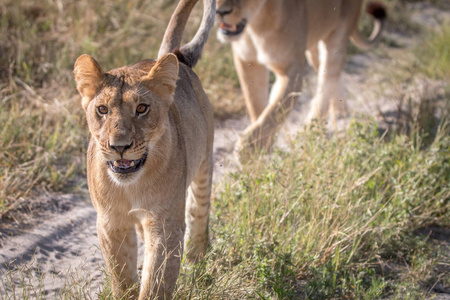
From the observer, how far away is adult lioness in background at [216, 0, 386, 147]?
456 cm

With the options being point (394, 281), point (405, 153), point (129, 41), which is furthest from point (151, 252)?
point (129, 41)

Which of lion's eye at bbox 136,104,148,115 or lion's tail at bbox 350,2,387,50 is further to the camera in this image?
lion's tail at bbox 350,2,387,50

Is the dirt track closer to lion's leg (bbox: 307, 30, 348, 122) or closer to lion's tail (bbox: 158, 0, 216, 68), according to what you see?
lion's tail (bbox: 158, 0, 216, 68)

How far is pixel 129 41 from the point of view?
5.97 meters

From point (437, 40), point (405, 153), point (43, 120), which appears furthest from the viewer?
point (437, 40)

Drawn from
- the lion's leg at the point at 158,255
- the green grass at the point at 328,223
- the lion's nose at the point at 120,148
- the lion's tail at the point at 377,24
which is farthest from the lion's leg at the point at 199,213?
the lion's tail at the point at 377,24

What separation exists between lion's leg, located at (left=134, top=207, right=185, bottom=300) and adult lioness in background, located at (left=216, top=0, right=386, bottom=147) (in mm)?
1797

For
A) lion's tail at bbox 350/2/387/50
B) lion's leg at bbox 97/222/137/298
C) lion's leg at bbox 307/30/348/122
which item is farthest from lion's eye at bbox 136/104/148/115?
lion's tail at bbox 350/2/387/50

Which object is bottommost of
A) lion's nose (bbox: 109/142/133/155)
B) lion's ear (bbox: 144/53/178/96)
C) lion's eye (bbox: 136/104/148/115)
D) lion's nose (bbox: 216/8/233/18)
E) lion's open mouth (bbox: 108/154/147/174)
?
lion's open mouth (bbox: 108/154/147/174)

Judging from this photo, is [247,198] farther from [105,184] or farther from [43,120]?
[43,120]

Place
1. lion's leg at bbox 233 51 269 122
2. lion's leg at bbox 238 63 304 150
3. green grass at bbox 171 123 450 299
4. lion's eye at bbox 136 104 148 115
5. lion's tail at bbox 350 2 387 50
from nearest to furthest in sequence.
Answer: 1. lion's eye at bbox 136 104 148 115
2. green grass at bbox 171 123 450 299
3. lion's leg at bbox 238 63 304 150
4. lion's leg at bbox 233 51 269 122
5. lion's tail at bbox 350 2 387 50

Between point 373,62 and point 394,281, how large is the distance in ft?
15.8

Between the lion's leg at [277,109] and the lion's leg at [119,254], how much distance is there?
1756 mm

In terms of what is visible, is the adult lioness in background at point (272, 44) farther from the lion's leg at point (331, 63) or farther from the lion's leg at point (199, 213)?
the lion's leg at point (199, 213)
